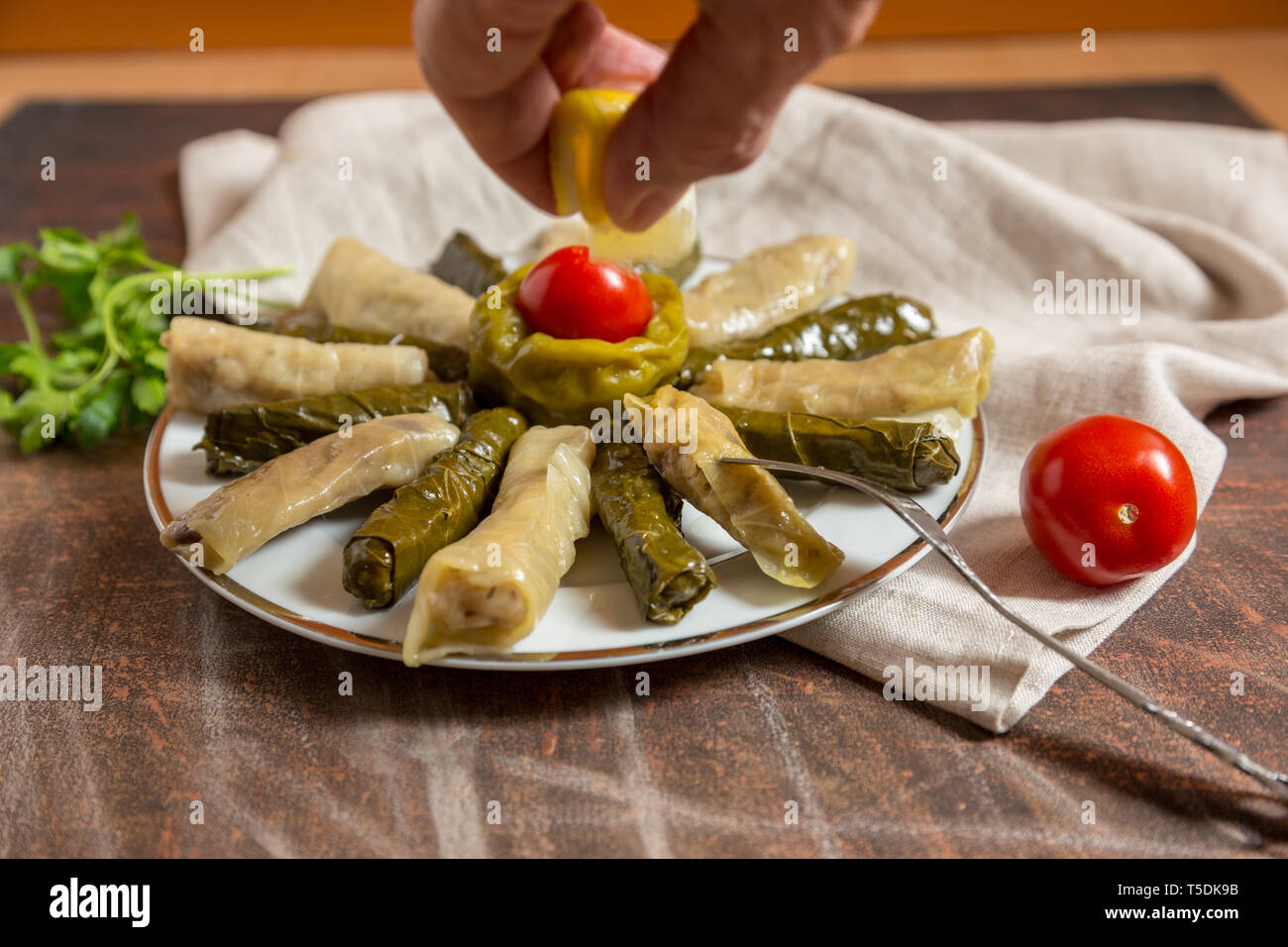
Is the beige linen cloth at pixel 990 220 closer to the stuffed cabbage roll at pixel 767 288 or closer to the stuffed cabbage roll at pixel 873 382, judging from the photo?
the stuffed cabbage roll at pixel 873 382

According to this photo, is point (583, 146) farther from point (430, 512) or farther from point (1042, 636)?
point (1042, 636)

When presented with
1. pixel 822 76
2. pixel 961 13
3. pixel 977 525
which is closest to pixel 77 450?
pixel 977 525

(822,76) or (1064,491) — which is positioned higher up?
(822,76)

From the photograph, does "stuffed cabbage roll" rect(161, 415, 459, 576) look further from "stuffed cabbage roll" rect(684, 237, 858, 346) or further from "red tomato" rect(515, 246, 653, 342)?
"stuffed cabbage roll" rect(684, 237, 858, 346)

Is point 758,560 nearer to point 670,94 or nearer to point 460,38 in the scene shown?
point 670,94

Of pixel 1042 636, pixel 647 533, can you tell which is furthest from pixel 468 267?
pixel 1042 636

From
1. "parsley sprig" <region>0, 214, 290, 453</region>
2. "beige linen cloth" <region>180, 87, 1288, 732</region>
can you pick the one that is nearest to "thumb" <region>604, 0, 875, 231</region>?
"beige linen cloth" <region>180, 87, 1288, 732</region>
